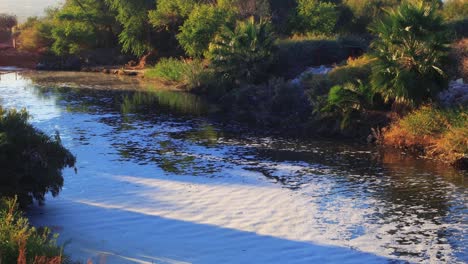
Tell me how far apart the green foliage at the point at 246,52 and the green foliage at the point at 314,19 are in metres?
13.0

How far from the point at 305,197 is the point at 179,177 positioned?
399 centimetres

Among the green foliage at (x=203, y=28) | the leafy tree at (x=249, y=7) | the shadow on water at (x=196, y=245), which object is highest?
→ the leafy tree at (x=249, y=7)

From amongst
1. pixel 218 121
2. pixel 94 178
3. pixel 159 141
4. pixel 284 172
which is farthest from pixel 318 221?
pixel 218 121

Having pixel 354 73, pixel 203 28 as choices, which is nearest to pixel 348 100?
pixel 354 73

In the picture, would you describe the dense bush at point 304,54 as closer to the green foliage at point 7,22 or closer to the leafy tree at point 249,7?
the leafy tree at point 249,7

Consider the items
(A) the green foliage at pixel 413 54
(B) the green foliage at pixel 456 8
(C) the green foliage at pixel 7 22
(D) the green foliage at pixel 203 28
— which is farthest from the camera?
(C) the green foliage at pixel 7 22

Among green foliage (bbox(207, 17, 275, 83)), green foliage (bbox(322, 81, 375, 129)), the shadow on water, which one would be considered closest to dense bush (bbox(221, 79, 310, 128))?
green foliage (bbox(207, 17, 275, 83))

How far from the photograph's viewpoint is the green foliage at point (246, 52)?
3472 cm

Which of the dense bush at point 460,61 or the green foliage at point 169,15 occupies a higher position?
the green foliage at point 169,15

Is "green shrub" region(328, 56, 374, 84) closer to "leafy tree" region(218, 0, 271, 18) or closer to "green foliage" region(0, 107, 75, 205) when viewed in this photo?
"green foliage" region(0, 107, 75, 205)

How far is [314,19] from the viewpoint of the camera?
158ft

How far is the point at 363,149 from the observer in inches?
925

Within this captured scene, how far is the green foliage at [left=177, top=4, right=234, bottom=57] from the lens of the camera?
4494 cm

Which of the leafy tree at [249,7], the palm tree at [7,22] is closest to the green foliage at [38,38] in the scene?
the palm tree at [7,22]
